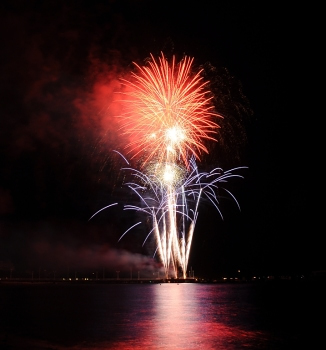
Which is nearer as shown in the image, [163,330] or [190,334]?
[190,334]

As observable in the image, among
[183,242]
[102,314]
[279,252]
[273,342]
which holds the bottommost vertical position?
[273,342]

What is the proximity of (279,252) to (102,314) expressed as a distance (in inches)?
3009

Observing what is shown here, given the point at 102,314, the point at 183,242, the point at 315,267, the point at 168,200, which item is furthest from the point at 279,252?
the point at 102,314

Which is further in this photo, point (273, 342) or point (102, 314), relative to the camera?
point (102, 314)

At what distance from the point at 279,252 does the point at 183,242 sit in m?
54.1

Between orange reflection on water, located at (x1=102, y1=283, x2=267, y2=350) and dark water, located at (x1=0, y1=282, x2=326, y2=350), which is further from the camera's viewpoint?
dark water, located at (x1=0, y1=282, x2=326, y2=350)

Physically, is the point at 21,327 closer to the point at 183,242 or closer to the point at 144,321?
the point at 144,321

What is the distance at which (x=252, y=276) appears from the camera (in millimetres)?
104625

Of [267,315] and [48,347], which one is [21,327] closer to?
[48,347]

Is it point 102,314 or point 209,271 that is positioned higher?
point 209,271

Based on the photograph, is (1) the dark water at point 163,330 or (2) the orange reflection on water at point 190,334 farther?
(1) the dark water at point 163,330

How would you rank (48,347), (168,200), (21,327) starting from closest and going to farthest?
(48,347) → (21,327) → (168,200)

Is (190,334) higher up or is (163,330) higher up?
(163,330)

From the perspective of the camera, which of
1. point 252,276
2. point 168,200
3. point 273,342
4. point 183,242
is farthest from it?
point 252,276
